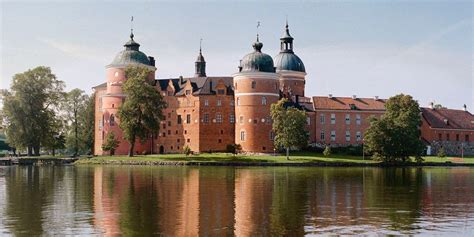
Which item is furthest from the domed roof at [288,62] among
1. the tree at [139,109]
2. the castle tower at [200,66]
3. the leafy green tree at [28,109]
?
the leafy green tree at [28,109]

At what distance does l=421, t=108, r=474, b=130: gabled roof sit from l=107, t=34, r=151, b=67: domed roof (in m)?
43.0

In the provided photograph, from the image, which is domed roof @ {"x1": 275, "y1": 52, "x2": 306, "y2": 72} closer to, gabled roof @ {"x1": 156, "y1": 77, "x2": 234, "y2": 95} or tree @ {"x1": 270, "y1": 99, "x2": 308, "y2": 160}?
gabled roof @ {"x1": 156, "y1": 77, "x2": 234, "y2": 95}

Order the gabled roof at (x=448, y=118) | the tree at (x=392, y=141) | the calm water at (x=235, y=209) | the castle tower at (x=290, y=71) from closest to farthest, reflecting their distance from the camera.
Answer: the calm water at (x=235, y=209) → the tree at (x=392, y=141) → the gabled roof at (x=448, y=118) → the castle tower at (x=290, y=71)

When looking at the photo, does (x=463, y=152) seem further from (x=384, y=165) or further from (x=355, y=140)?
(x=384, y=165)

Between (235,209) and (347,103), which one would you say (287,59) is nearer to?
(347,103)

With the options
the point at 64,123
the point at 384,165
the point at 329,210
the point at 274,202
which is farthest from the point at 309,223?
the point at 64,123

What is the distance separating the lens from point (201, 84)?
3693 inches

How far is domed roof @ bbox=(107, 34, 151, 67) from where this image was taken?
9116cm

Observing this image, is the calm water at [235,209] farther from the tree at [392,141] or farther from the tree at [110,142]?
the tree at [110,142]

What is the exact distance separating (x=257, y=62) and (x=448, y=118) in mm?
33489

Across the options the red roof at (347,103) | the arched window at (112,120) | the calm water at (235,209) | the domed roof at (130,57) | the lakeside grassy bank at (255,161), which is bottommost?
the calm water at (235,209)

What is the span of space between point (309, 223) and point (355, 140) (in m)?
72.5

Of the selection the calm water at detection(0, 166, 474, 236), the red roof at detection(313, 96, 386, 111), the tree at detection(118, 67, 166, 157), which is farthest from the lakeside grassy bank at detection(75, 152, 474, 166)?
the calm water at detection(0, 166, 474, 236)

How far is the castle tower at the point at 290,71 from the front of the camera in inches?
3971
